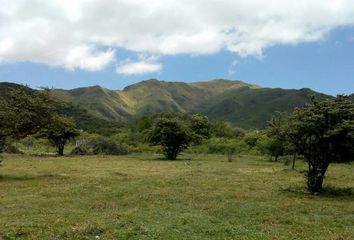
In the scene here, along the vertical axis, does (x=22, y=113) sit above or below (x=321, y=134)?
above

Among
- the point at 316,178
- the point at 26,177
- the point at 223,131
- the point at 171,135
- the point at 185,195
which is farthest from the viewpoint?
the point at 223,131

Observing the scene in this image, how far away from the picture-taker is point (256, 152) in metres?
89.2

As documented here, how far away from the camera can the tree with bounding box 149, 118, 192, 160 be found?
232 feet

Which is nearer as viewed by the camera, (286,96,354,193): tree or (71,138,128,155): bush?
(286,96,354,193): tree

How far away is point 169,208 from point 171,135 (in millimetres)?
46702

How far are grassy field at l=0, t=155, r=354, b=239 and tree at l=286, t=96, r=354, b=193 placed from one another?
72.1 inches

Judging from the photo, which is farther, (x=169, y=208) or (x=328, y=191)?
(x=328, y=191)

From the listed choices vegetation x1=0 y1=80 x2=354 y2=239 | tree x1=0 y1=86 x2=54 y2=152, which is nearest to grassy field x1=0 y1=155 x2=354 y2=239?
vegetation x1=0 y1=80 x2=354 y2=239

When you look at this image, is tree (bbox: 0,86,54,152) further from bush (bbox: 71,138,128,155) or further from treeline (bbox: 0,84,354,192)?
bush (bbox: 71,138,128,155)

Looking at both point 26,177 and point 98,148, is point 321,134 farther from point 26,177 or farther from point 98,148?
point 98,148

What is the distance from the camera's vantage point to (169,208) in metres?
24.2

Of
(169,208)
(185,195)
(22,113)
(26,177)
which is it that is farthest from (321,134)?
(22,113)

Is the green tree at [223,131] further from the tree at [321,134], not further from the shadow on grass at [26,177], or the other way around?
the tree at [321,134]

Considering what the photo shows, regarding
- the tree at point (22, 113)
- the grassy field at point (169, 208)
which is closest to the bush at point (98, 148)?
the tree at point (22, 113)
